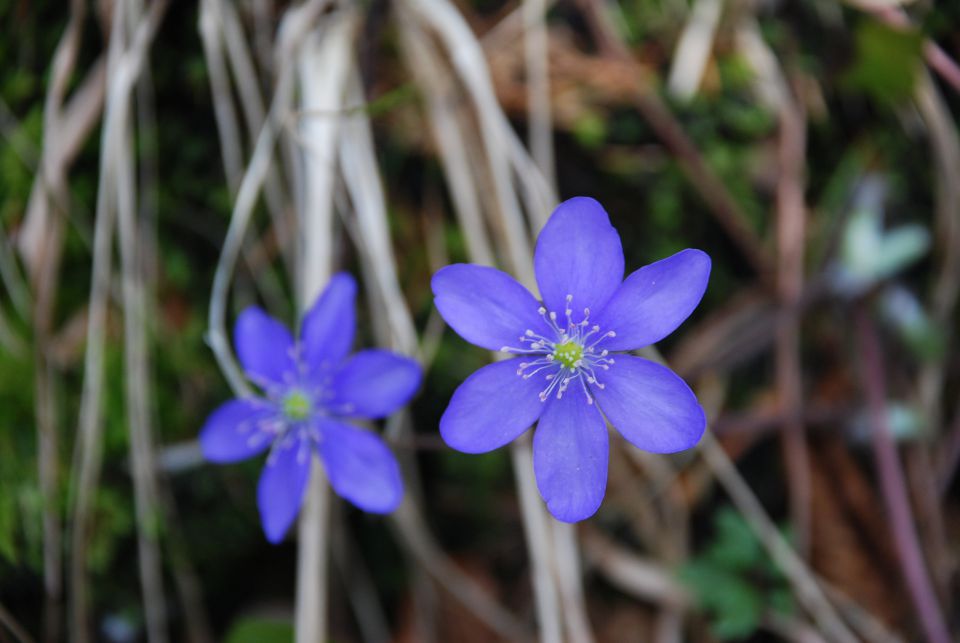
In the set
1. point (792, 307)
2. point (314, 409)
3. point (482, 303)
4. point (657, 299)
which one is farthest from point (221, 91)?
point (792, 307)

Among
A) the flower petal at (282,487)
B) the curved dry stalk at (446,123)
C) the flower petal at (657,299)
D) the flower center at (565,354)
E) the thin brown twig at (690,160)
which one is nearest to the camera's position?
the flower petal at (657,299)

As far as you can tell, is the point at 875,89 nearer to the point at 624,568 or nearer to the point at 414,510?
the point at 624,568

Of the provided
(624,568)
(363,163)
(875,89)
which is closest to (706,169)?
(875,89)

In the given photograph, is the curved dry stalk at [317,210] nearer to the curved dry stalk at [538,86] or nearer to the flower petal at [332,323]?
the flower petal at [332,323]

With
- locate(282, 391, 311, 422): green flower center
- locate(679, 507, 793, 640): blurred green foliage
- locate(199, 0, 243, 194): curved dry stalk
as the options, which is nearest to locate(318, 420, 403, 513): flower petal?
locate(282, 391, 311, 422): green flower center

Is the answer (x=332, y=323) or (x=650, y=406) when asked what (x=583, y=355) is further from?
(x=332, y=323)

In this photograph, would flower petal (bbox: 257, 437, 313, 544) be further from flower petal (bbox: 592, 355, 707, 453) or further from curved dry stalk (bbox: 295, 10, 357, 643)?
flower petal (bbox: 592, 355, 707, 453)

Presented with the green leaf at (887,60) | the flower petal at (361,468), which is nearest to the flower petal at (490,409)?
the flower petal at (361,468)
